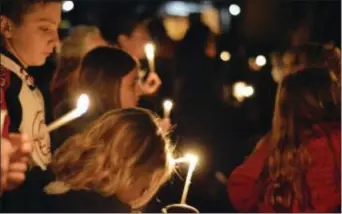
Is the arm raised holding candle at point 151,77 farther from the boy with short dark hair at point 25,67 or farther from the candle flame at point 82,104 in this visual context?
the boy with short dark hair at point 25,67

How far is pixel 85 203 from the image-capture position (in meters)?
1.97

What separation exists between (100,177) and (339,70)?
840 millimetres

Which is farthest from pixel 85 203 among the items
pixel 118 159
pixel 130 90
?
pixel 130 90

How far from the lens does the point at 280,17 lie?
202 cm

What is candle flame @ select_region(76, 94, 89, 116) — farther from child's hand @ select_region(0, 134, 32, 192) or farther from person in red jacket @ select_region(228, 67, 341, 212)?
person in red jacket @ select_region(228, 67, 341, 212)

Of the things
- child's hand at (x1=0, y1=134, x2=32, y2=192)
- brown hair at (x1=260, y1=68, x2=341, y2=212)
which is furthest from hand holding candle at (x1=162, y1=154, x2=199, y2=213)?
child's hand at (x1=0, y1=134, x2=32, y2=192)

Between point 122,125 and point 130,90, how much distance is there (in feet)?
0.38

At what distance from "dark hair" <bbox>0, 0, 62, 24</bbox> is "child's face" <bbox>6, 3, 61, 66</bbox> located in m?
0.01

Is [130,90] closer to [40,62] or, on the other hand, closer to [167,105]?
[167,105]

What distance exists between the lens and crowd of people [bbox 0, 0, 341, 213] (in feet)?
6.41

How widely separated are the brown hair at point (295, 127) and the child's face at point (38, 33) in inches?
29.4

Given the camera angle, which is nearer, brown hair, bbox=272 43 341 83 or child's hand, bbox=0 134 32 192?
child's hand, bbox=0 134 32 192

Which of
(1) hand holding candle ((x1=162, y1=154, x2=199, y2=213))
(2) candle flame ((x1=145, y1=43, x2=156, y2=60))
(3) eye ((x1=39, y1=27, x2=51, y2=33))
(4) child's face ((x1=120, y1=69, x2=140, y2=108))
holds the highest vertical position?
(3) eye ((x1=39, y1=27, x2=51, y2=33))

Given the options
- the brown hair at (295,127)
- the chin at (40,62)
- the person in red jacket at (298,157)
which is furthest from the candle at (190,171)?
the chin at (40,62)
